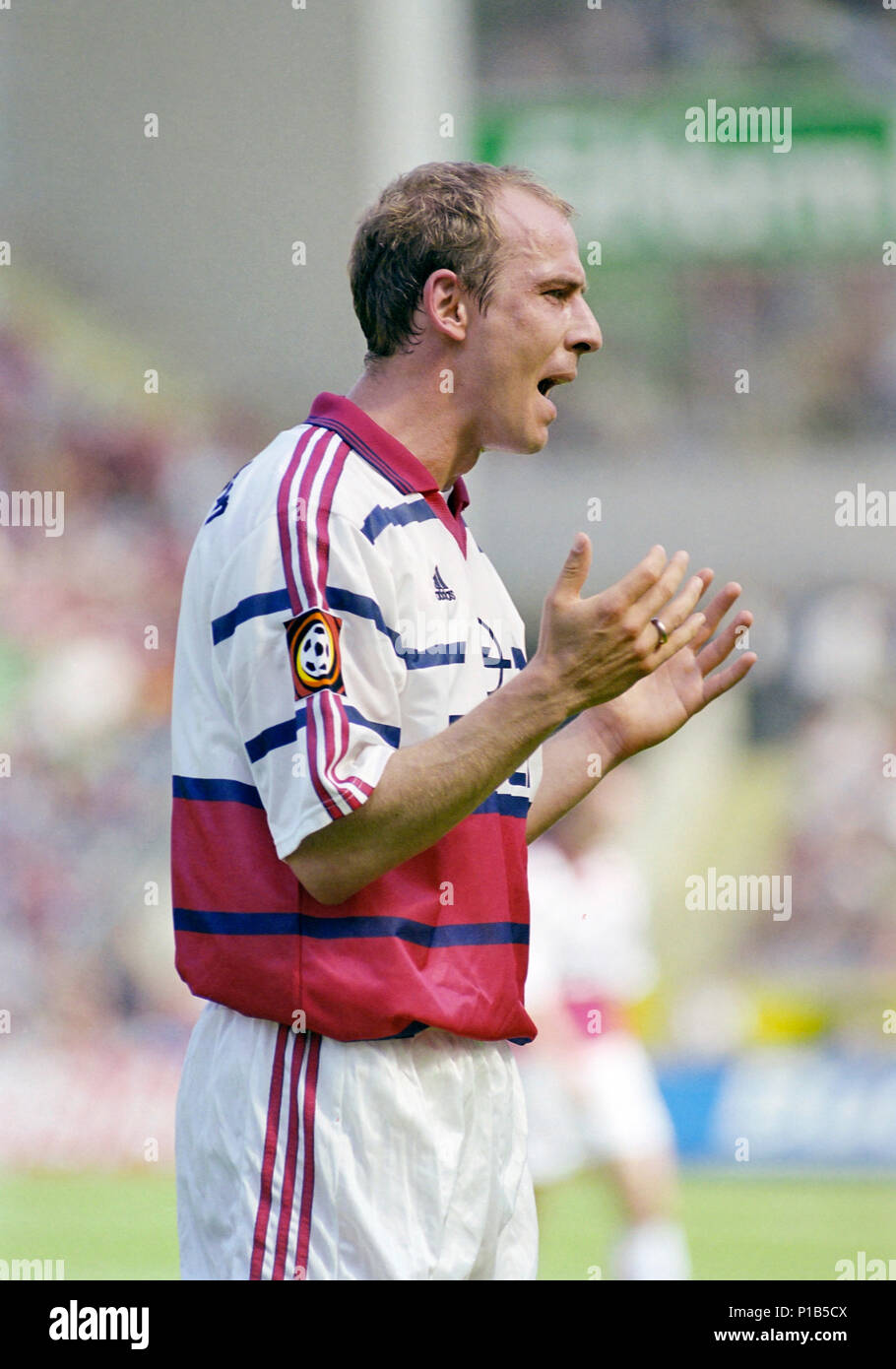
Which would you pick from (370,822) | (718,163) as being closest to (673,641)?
(370,822)

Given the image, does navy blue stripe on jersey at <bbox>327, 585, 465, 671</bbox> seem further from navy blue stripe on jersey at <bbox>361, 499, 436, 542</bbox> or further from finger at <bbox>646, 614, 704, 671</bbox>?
finger at <bbox>646, 614, 704, 671</bbox>

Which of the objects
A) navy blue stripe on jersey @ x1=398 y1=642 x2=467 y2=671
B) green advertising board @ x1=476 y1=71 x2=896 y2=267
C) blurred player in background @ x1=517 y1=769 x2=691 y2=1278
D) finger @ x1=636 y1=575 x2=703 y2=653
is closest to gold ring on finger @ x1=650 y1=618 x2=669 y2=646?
finger @ x1=636 y1=575 x2=703 y2=653

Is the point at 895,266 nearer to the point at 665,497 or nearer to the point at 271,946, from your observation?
the point at 665,497

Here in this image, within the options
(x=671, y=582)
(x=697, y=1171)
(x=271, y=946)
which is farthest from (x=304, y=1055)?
(x=697, y=1171)

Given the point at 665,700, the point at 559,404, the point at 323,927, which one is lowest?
the point at 323,927

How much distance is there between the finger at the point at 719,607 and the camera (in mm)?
2123

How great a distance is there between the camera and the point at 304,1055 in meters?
1.77

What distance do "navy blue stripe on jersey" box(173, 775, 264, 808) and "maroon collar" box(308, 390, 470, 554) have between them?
1.33 ft

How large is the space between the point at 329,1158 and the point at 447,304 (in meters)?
1.04

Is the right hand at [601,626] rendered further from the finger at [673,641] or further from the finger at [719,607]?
the finger at [719,607]

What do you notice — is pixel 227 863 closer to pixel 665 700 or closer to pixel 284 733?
pixel 284 733

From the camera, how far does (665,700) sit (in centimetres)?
231
